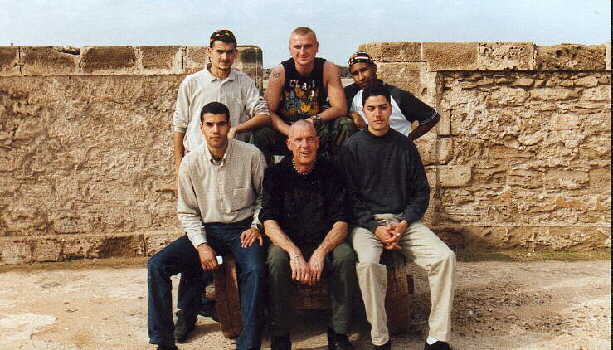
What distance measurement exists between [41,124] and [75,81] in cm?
54

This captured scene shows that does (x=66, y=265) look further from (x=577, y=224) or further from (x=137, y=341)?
(x=577, y=224)

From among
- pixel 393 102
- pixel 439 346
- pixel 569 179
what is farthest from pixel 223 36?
pixel 569 179

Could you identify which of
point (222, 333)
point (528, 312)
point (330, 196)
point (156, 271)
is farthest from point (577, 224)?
point (156, 271)

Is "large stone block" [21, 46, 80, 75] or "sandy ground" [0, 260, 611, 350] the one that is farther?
"large stone block" [21, 46, 80, 75]

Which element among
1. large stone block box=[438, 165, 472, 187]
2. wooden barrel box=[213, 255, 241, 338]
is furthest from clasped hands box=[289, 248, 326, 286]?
large stone block box=[438, 165, 472, 187]

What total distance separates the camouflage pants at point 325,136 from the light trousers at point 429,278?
951mm

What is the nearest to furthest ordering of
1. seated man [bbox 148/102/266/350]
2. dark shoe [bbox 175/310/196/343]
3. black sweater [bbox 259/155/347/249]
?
seated man [bbox 148/102/266/350], black sweater [bbox 259/155/347/249], dark shoe [bbox 175/310/196/343]

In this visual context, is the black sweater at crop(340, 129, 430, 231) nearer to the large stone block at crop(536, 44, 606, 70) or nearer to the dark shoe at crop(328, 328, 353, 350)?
the dark shoe at crop(328, 328, 353, 350)

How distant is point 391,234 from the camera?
3.72m

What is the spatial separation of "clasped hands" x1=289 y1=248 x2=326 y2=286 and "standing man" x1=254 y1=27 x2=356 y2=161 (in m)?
1.16

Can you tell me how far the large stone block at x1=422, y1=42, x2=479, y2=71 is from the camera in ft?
18.7

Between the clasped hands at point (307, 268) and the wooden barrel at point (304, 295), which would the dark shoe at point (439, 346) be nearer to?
the wooden barrel at point (304, 295)

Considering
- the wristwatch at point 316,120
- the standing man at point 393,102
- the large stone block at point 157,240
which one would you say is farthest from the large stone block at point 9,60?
the standing man at point 393,102

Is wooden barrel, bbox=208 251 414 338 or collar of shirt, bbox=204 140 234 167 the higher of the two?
collar of shirt, bbox=204 140 234 167
